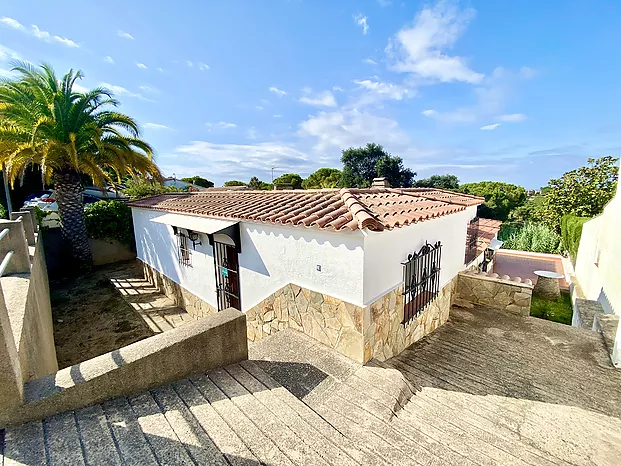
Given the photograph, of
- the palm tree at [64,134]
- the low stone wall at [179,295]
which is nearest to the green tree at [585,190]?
the low stone wall at [179,295]

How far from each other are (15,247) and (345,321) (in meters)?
8.08

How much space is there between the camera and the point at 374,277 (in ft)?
21.5

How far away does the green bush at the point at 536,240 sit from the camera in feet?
91.0

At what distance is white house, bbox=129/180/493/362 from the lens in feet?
21.2

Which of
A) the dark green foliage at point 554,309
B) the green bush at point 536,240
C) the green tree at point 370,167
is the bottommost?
the dark green foliage at point 554,309

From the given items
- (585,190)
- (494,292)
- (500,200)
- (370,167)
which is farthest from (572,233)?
(370,167)

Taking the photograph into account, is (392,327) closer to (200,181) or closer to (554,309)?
(554,309)

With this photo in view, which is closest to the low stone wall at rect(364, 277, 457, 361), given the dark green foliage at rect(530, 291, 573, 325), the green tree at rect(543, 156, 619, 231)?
the dark green foliage at rect(530, 291, 573, 325)

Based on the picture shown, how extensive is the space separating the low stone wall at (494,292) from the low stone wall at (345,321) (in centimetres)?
349

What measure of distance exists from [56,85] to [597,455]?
24.5 meters

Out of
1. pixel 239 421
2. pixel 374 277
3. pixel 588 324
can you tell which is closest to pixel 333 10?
pixel 374 277

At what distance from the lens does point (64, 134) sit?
596 inches

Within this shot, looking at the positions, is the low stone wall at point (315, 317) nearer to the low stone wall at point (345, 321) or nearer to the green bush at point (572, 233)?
the low stone wall at point (345, 321)

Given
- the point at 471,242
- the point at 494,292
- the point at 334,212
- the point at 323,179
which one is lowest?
the point at 494,292
